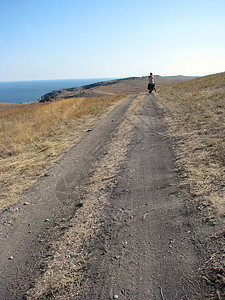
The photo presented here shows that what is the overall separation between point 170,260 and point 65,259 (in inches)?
50.4

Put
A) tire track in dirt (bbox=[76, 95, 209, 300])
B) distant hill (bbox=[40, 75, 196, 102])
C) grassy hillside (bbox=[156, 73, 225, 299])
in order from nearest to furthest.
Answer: tire track in dirt (bbox=[76, 95, 209, 300]) < grassy hillside (bbox=[156, 73, 225, 299]) < distant hill (bbox=[40, 75, 196, 102])

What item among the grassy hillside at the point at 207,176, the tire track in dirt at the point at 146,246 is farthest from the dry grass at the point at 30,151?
the grassy hillside at the point at 207,176

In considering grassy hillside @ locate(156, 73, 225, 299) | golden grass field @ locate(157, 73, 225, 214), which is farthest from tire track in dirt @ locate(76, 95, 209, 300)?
golden grass field @ locate(157, 73, 225, 214)

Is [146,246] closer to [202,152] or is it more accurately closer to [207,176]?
[207,176]

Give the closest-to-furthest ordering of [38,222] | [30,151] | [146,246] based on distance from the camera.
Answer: [146,246] < [38,222] < [30,151]

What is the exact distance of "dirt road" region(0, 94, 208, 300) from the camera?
7.30 ft

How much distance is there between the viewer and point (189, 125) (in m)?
7.97

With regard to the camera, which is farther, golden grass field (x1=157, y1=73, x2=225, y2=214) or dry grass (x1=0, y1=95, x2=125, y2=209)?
dry grass (x1=0, y1=95, x2=125, y2=209)

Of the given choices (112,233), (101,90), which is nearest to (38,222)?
(112,233)

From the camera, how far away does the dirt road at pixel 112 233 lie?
2225 mm

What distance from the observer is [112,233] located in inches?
117

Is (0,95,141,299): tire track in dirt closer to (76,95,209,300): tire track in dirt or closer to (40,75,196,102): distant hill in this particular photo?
(76,95,209,300): tire track in dirt

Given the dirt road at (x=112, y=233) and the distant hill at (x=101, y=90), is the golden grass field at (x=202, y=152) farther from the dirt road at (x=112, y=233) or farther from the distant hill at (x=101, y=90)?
the distant hill at (x=101, y=90)

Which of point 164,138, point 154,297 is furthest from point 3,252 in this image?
point 164,138
